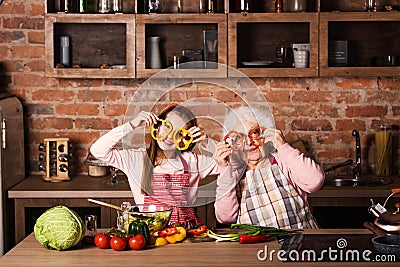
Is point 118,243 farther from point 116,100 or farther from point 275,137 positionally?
point 116,100

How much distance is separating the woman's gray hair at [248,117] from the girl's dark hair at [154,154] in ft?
1.52

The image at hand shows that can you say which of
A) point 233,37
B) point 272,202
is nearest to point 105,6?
point 233,37

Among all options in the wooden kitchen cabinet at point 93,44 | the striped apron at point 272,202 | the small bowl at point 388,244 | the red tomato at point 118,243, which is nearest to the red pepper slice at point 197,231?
the red tomato at point 118,243

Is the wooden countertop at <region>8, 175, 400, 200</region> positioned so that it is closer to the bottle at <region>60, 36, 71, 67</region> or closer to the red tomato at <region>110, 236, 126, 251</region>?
the bottle at <region>60, 36, 71, 67</region>

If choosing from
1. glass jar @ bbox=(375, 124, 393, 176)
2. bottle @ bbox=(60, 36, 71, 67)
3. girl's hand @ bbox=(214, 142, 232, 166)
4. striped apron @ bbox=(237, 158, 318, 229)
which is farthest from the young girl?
glass jar @ bbox=(375, 124, 393, 176)

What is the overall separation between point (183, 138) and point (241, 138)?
12.4 inches

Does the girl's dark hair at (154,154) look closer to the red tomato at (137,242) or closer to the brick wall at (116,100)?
the red tomato at (137,242)

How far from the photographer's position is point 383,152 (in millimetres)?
4867

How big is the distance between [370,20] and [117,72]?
1.61 m

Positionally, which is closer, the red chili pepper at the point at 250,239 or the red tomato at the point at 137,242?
the red tomato at the point at 137,242

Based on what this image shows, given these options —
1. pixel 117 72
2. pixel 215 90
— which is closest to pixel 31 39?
pixel 117 72

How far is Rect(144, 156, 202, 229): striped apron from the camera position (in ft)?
12.1

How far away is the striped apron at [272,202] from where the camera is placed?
372 cm

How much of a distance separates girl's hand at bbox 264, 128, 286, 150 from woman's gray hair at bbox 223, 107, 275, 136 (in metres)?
0.27
